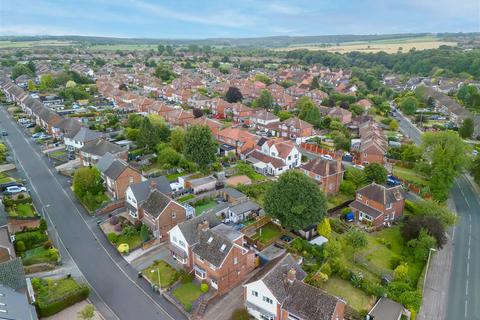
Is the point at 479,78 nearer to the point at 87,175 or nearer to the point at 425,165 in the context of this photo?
the point at 425,165

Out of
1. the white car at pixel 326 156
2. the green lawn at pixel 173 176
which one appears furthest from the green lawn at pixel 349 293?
the white car at pixel 326 156

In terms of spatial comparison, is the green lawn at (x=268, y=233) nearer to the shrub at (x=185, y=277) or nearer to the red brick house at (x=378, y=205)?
the shrub at (x=185, y=277)

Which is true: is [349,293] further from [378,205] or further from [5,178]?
[5,178]

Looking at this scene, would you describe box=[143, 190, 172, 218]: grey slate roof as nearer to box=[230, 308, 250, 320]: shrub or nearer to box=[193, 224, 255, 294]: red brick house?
box=[193, 224, 255, 294]: red brick house

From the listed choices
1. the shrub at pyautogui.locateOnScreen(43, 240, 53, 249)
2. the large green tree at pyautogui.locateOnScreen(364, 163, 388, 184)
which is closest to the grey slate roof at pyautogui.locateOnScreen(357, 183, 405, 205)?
the large green tree at pyautogui.locateOnScreen(364, 163, 388, 184)

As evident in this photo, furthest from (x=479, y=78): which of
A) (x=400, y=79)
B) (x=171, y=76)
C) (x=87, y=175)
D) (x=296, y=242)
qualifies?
(x=87, y=175)

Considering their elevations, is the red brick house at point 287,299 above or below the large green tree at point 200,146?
below
